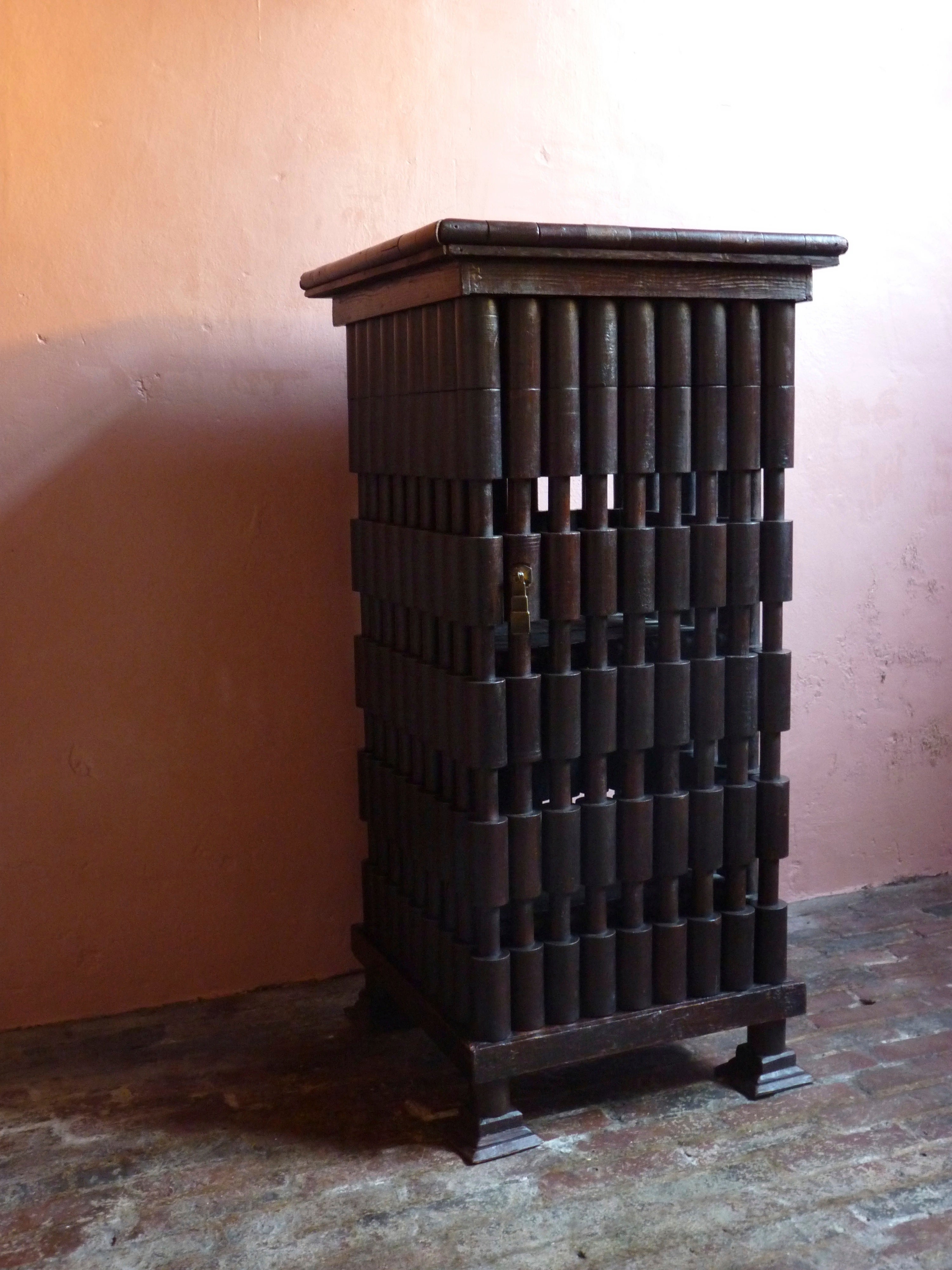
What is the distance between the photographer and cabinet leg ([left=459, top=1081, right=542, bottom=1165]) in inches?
101

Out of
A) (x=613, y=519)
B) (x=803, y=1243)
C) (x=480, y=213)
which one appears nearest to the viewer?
(x=803, y=1243)

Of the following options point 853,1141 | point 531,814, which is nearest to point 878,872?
point 853,1141

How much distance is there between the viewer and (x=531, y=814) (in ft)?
8.36

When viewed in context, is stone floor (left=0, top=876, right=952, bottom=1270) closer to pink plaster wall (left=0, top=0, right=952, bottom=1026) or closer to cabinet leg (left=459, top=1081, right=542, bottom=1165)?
cabinet leg (left=459, top=1081, right=542, bottom=1165)

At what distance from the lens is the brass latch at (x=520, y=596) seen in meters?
2.45

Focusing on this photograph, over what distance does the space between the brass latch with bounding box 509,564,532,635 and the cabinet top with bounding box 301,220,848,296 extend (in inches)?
22.2

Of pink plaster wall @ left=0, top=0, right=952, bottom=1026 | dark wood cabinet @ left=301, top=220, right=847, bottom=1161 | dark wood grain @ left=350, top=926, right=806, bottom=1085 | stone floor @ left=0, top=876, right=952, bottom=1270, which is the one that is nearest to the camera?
stone floor @ left=0, top=876, right=952, bottom=1270

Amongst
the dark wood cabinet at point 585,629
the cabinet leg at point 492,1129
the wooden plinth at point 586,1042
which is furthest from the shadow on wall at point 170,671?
the cabinet leg at point 492,1129

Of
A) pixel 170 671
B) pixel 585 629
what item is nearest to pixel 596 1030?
pixel 585 629

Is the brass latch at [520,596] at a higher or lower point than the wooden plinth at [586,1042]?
higher

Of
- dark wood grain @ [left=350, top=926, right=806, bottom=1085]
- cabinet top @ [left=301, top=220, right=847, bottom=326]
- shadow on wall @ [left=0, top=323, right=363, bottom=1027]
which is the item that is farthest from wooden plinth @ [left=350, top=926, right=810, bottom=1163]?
cabinet top @ [left=301, top=220, right=847, bottom=326]

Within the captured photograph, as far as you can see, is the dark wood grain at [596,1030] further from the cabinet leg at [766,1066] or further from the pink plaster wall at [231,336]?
the pink plaster wall at [231,336]

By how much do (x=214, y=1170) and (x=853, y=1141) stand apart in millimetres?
1235

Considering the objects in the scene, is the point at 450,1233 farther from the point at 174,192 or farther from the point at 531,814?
the point at 174,192
